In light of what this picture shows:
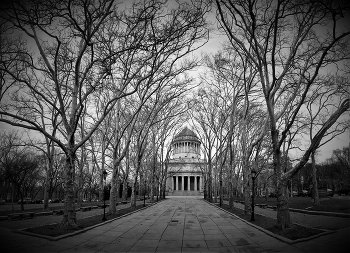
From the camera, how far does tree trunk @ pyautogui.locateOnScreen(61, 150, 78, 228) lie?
1083 cm

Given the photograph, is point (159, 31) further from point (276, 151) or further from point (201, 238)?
point (201, 238)

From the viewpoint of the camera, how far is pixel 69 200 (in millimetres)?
11133

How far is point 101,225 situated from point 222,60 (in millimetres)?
13331

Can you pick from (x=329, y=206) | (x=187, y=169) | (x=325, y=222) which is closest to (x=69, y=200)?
(x=325, y=222)

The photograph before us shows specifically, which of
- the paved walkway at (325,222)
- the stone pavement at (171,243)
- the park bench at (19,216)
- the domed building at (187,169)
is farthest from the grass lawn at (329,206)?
the domed building at (187,169)

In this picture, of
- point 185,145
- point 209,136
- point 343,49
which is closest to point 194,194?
point 185,145

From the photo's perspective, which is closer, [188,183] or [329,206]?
[329,206]

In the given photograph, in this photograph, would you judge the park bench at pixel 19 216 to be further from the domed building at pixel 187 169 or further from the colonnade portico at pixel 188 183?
the colonnade portico at pixel 188 183

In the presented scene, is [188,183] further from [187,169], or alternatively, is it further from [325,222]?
[325,222]

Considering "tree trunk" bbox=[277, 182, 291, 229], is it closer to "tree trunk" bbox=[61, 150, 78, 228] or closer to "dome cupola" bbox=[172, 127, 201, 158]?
"tree trunk" bbox=[61, 150, 78, 228]

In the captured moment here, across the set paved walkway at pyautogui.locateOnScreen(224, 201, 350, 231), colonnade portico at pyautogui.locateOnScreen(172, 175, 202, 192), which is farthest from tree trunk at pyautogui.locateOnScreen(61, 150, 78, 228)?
colonnade portico at pyautogui.locateOnScreen(172, 175, 202, 192)

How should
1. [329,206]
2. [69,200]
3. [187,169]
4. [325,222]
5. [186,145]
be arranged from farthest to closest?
[186,145] → [187,169] → [329,206] → [325,222] → [69,200]

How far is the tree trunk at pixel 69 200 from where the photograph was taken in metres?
10.8

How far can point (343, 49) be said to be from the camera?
1076 centimetres
